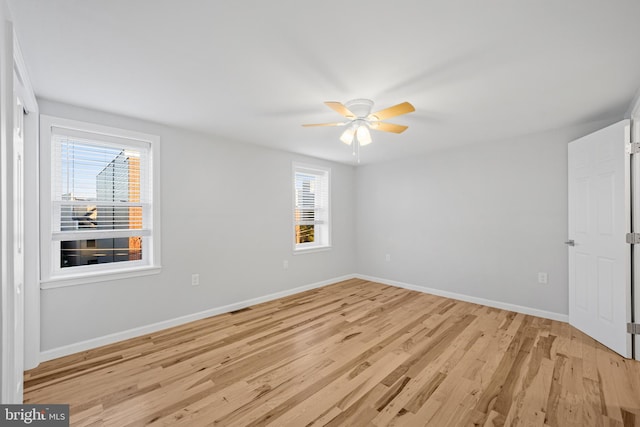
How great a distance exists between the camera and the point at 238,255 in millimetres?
3945

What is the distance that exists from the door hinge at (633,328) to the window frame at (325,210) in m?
3.74

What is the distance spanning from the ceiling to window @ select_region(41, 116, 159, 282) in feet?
1.20

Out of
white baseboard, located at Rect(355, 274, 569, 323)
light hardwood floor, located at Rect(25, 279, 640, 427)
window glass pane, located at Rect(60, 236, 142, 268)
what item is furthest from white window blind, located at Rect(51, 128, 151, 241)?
white baseboard, located at Rect(355, 274, 569, 323)

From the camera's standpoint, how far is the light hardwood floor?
72.7 inches

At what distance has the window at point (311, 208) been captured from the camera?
16.2ft

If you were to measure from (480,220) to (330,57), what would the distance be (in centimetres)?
333

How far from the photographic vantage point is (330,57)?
6.25 ft

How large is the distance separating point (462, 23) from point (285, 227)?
11.5ft

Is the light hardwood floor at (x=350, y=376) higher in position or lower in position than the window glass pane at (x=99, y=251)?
lower

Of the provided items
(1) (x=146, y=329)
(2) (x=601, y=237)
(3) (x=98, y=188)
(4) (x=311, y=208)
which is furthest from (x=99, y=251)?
(2) (x=601, y=237)

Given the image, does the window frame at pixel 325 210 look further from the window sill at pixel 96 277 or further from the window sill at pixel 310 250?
the window sill at pixel 96 277

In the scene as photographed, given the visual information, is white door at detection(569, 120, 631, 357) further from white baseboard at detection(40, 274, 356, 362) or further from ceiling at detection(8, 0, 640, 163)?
white baseboard at detection(40, 274, 356, 362)

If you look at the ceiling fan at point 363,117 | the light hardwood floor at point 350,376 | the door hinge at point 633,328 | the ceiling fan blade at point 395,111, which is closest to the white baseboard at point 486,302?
the light hardwood floor at point 350,376

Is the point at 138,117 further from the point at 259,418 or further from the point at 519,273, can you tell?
the point at 519,273
